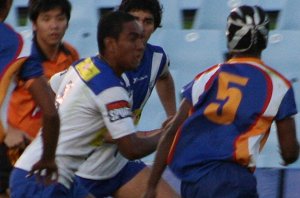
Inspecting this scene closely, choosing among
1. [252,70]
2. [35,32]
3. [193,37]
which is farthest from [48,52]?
[193,37]

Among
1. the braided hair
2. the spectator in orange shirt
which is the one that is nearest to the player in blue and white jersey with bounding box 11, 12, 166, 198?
the braided hair

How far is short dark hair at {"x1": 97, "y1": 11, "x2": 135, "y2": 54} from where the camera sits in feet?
15.3

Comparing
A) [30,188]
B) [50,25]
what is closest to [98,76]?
[30,188]

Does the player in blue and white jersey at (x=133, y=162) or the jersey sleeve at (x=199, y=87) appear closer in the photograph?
the jersey sleeve at (x=199, y=87)

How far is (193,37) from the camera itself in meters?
8.20

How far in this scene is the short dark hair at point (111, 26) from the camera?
4.65m

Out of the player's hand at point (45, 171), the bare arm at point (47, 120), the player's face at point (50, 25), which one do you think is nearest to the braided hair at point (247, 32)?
the bare arm at point (47, 120)

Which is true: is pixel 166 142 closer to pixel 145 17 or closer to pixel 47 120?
pixel 47 120

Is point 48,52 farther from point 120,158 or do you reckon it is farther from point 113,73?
point 113,73

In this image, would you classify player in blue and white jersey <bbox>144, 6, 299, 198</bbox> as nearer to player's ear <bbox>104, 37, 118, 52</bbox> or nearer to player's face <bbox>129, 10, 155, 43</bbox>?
player's ear <bbox>104, 37, 118, 52</bbox>

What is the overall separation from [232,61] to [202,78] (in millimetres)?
142

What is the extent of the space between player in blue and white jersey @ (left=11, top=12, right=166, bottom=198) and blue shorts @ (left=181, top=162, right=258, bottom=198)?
32cm

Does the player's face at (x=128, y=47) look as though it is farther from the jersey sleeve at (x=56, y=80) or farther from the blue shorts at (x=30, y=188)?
the jersey sleeve at (x=56, y=80)

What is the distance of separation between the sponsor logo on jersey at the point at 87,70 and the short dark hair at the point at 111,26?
0.08 meters
